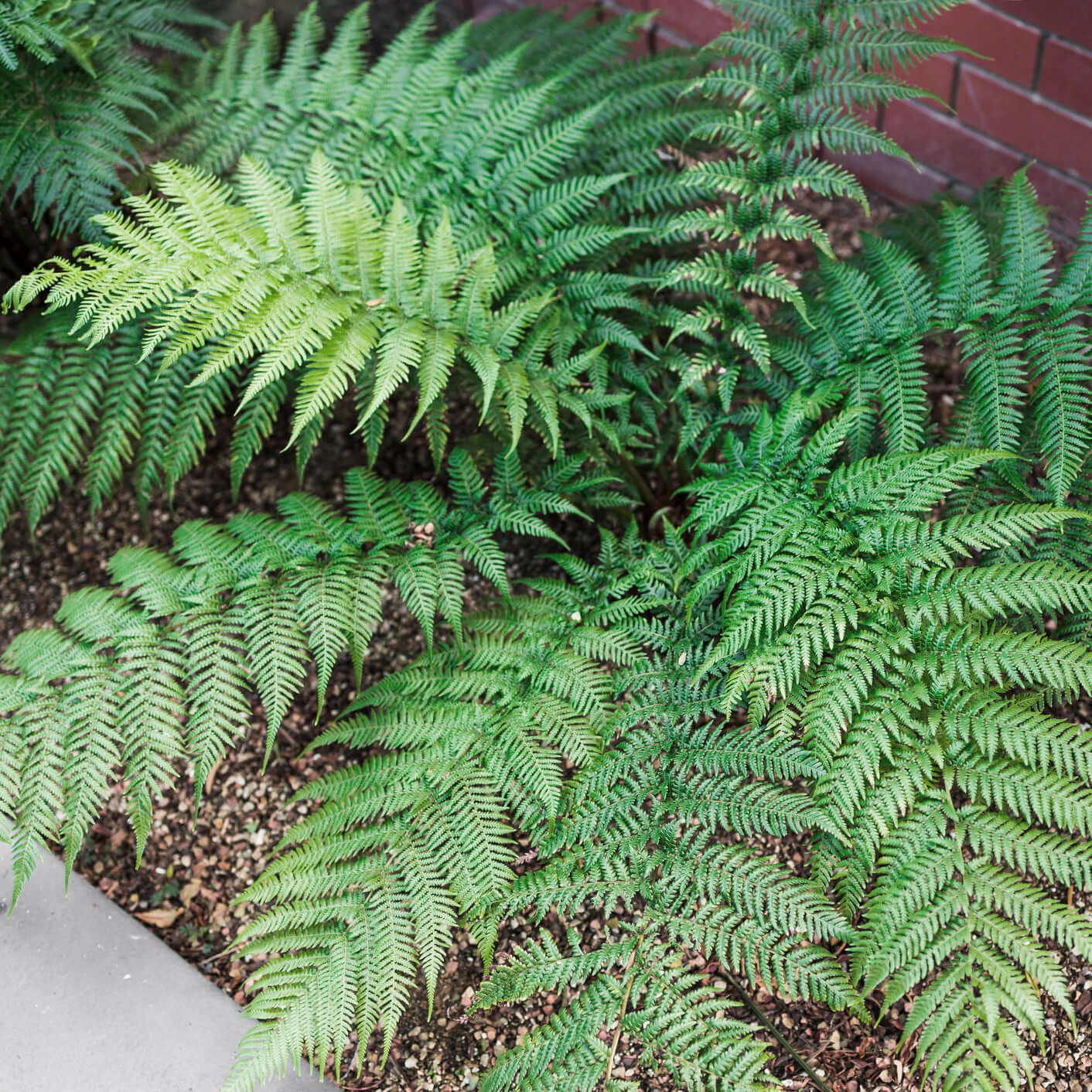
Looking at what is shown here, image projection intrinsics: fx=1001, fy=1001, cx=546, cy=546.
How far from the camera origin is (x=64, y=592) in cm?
278

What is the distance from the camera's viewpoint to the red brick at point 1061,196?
297 centimetres

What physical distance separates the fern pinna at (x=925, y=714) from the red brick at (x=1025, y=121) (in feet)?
5.07

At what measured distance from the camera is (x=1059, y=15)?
274 centimetres

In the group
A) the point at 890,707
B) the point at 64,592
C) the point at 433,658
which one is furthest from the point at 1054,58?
the point at 64,592

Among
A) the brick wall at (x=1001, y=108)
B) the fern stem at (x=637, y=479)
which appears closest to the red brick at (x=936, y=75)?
the brick wall at (x=1001, y=108)

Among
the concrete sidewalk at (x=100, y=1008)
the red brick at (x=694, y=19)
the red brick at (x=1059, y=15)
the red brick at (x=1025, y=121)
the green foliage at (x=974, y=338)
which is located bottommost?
the concrete sidewalk at (x=100, y=1008)

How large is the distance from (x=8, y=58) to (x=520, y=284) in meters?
1.22

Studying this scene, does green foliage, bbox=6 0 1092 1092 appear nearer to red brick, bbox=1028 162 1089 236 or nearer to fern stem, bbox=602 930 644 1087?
fern stem, bbox=602 930 644 1087

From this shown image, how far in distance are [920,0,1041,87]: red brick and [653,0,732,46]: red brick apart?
75 cm

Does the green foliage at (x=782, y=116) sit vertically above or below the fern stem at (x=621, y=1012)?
above

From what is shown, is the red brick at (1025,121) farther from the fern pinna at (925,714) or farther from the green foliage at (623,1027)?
the green foliage at (623,1027)

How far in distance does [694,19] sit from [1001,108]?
3.66ft

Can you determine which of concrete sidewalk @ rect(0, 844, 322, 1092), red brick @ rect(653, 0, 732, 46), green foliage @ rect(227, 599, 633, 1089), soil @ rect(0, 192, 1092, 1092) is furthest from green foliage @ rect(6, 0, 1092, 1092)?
red brick @ rect(653, 0, 732, 46)

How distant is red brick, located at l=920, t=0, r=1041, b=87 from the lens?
112 inches
